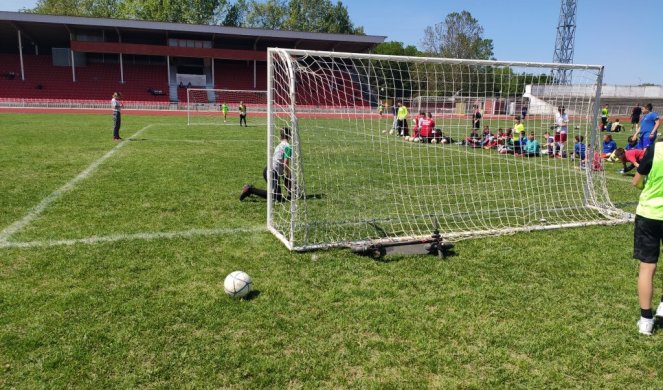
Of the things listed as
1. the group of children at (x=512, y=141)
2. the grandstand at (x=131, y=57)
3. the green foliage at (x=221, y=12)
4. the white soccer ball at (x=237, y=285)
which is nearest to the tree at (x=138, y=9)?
the green foliage at (x=221, y=12)

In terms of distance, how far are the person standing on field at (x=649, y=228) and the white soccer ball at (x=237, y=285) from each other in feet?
11.1

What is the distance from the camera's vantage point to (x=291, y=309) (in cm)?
414

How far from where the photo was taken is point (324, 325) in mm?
3885

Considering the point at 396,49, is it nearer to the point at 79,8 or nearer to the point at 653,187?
the point at 79,8

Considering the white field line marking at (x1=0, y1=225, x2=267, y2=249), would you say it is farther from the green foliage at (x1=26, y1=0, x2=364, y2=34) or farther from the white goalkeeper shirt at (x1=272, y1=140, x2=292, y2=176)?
the green foliage at (x1=26, y1=0, x2=364, y2=34)

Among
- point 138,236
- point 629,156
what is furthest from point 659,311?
point 629,156

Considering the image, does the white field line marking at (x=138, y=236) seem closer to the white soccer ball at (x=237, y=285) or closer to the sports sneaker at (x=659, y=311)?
the white soccer ball at (x=237, y=285)

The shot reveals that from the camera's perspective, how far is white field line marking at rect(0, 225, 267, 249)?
555 cm

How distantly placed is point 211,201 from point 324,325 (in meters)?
4.66

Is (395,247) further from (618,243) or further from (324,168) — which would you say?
(324,168)

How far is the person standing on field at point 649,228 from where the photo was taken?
3795mm

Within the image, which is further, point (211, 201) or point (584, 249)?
point (211, 201)

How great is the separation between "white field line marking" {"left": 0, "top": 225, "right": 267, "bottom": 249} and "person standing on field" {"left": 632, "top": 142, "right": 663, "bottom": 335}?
436 cm

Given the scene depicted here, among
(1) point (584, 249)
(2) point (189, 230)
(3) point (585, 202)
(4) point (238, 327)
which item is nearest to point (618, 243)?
(1) point (584, 249)
